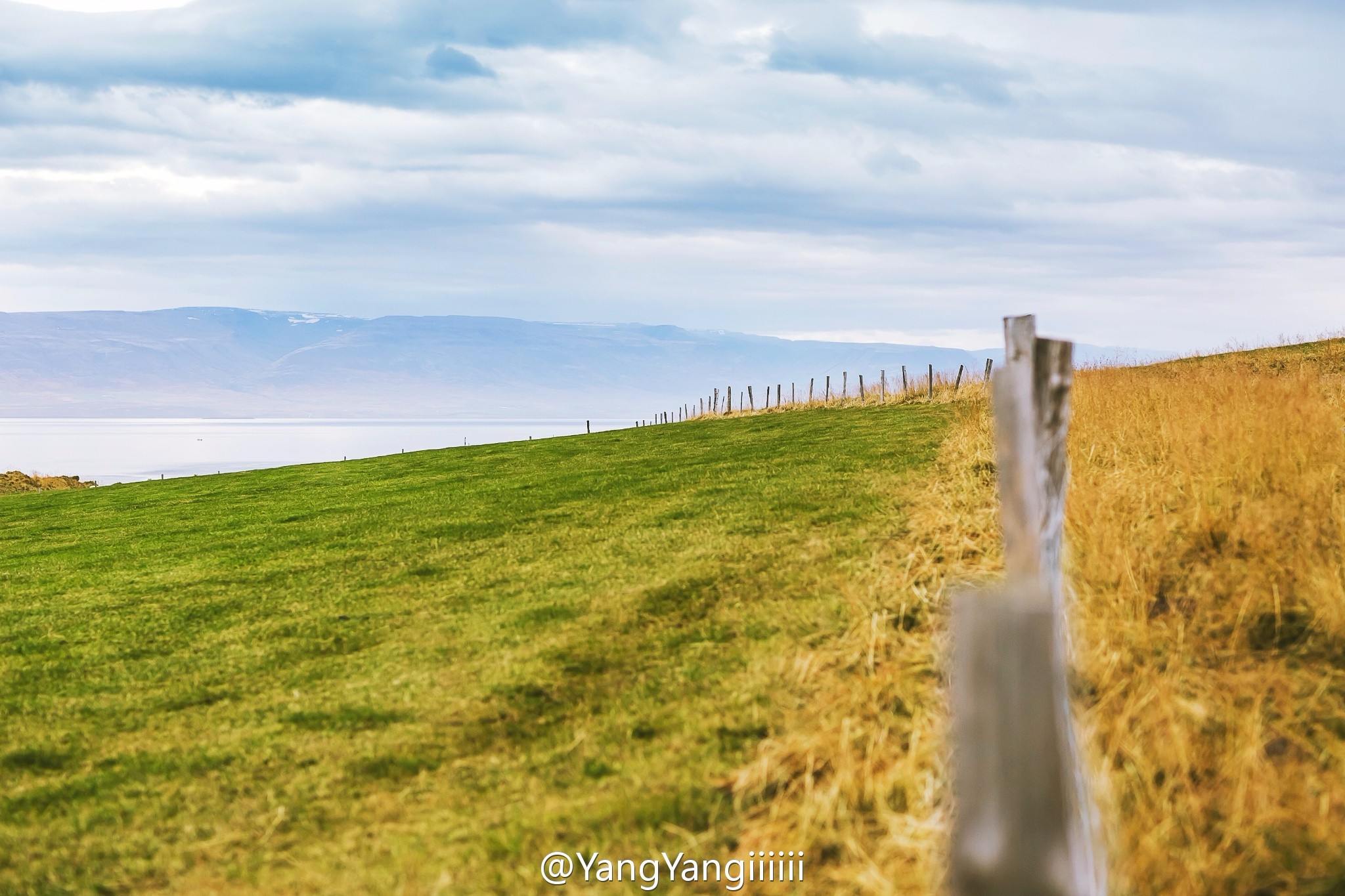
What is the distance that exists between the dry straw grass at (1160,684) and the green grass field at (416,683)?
43 cm

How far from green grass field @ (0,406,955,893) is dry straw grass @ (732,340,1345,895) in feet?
1.42

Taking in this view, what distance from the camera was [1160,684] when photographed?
461 cm

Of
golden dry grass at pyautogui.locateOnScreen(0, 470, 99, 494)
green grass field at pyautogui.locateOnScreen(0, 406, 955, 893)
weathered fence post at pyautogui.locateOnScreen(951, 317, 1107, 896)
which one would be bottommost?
green grass field at pyautogui.locateOnScreen(0, 406, 955, 893)

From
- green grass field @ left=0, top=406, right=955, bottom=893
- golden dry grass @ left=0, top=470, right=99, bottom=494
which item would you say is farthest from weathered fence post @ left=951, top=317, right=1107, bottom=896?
golden dry grass @ left=0, top=470, right=99, bottom=494

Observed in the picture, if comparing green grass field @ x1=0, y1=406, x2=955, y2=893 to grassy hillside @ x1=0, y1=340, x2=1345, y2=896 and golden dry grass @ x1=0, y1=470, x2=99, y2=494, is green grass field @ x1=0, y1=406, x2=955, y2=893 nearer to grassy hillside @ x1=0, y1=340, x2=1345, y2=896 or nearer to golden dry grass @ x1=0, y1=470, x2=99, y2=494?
grassy hillside @ x1=0, y1=340, x2=1345, y2=896

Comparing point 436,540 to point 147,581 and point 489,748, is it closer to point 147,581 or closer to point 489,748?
point 147,581

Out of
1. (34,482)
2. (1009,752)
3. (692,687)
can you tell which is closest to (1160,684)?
(692,687)

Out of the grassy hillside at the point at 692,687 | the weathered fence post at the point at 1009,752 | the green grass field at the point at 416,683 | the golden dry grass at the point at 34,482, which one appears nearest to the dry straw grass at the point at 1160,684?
the grassy hillside at the point at 692,687

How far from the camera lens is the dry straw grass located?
3777mm

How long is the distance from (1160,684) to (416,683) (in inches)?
170

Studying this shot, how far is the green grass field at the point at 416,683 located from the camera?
476cm

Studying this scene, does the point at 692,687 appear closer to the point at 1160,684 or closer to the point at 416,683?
the point at 416,683

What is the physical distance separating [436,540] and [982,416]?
8.67 m

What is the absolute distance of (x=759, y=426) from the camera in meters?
24.2
